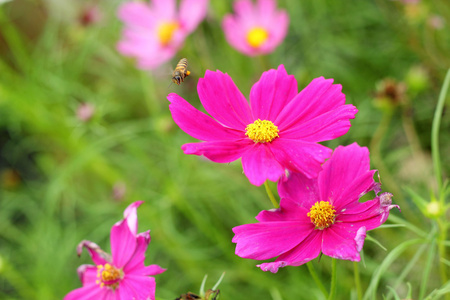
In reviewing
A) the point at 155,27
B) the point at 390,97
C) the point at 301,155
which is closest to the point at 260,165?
the point at 301,155

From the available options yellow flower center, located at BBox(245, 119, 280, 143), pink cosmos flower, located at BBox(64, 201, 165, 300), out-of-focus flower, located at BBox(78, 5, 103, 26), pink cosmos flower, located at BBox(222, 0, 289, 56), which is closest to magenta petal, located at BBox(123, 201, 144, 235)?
pink cosmos flower, located at BBox(64, 201, 165, 300)

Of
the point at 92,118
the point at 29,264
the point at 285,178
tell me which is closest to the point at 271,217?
the point at 285,178

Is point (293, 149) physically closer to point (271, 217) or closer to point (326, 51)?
point (271, 217)

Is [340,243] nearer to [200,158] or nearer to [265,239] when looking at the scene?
[265,239]

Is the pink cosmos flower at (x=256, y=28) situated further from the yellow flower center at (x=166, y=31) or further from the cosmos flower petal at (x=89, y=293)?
the cosmos flower petal at (x=89, y=293)

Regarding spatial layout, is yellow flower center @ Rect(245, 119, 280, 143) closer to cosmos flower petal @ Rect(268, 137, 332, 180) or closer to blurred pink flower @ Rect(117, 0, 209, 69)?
cosmos flower petal @ Rect(268, 137, 332, 180)

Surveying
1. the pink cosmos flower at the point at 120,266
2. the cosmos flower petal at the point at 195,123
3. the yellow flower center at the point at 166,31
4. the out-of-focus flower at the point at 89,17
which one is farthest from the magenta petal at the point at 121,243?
the out-of-focus flower at the point at 89,17

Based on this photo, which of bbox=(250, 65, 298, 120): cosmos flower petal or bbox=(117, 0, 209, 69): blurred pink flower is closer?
bbox=(250, 65, 298, 120): cosmos flower petal
